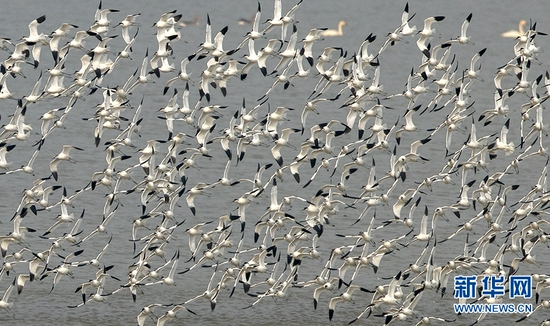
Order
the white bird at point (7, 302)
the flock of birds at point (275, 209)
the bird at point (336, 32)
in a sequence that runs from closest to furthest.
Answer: the white bird at point (7, 302), the flock of birds at point (275, 209), the bird at point (336, 32)

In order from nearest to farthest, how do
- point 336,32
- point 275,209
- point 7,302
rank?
point 7,302 → point 275,209 → point 336,32

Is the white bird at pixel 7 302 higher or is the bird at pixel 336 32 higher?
the bird at pixel 336 32

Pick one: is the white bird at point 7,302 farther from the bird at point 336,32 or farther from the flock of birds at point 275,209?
the bird at point 336,32

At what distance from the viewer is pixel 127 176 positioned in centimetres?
4378

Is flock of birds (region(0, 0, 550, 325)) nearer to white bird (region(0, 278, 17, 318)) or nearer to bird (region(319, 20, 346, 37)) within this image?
white bird (region(0, 278, 17, 318))

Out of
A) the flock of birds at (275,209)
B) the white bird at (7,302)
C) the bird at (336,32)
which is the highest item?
the bird at (336,32)

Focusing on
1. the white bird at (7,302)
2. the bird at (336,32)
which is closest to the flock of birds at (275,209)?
the white bird at (7,302)

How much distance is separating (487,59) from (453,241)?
20711 mm

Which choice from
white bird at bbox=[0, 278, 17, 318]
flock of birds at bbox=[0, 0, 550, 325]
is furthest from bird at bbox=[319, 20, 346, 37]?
white bird at bbox=[0, 278, 17, 318]

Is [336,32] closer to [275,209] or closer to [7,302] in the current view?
[275,209]

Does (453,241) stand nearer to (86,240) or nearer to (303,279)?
(303,279)

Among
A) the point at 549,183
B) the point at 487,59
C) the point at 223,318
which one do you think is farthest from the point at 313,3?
the point at 223,318

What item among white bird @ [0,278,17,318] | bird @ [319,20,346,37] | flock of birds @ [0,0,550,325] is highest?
bird @ [319,20,346,37]

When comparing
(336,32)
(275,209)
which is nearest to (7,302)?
(275,209)
